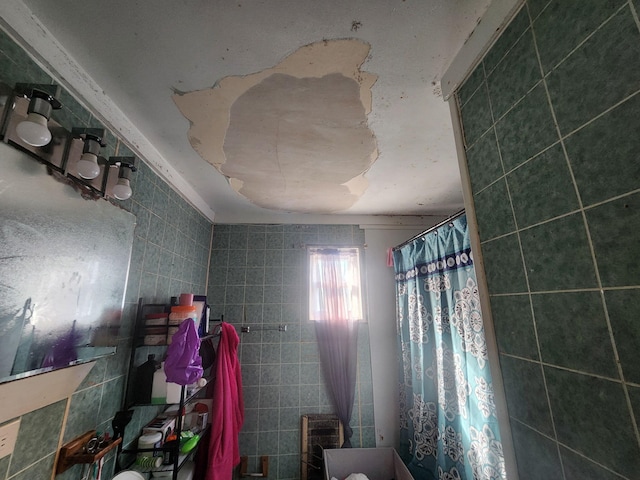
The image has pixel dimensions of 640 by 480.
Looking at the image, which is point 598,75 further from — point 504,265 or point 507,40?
point 504,265

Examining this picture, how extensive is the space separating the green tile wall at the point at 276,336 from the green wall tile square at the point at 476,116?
180cm

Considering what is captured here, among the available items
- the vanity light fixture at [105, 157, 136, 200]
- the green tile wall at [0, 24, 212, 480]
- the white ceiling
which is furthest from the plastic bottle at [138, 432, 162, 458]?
the white ceiling

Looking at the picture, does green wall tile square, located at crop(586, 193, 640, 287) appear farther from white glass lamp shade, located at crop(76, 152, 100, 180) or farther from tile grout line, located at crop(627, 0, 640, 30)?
white glass lamp shade, located at crop(76, 152, 100, 180)

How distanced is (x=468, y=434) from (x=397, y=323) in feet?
3.26

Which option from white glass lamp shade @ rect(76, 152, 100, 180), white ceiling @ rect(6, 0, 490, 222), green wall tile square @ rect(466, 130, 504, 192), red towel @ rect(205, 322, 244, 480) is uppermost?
white ceiling @ rect(6, 0, 490, 222)

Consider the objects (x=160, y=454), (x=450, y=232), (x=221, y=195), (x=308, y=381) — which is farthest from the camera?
(x=308, y=381)

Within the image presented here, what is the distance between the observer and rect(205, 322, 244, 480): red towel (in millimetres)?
1562

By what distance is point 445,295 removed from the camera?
5.81 ft

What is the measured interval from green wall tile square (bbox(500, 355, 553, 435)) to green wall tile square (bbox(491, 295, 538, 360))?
3cm

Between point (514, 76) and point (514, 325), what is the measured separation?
627mm

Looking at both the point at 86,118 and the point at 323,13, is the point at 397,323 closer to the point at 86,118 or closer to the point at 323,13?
the point at 323,13

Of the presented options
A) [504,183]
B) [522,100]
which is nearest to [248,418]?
[504,183]

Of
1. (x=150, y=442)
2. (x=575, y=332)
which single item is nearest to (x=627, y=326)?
(x=575, y=332)

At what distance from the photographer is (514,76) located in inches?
26.1
